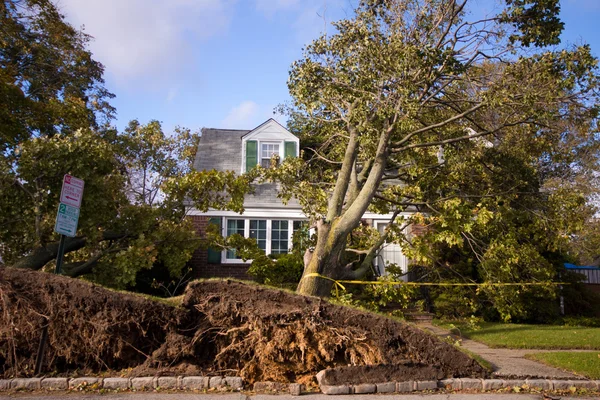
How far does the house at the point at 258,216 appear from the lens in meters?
17.1

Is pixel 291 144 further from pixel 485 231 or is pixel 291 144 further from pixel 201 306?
pixel 201 306

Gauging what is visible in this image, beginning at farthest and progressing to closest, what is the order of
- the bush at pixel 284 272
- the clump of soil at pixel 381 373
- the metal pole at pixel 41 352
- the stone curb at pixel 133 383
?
the bush at pixel 284 272
the clump of soil at pixel 381 373
the metal pole at pixel 41 352
the stone curb at pixel 133 383

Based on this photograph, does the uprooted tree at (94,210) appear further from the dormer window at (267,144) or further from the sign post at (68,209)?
the dormer window at (267,144)

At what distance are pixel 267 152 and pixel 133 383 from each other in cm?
1374

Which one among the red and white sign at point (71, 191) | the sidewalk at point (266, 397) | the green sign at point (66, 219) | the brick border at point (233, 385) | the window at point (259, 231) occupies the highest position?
the window at point (259, 231)

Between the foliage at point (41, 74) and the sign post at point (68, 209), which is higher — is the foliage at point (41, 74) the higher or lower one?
the higher one

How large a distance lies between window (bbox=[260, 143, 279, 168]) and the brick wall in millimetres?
3504

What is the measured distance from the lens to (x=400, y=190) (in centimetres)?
1246

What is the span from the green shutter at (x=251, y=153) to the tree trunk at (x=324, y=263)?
30.2ft

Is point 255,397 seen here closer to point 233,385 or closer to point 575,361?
point 233,385

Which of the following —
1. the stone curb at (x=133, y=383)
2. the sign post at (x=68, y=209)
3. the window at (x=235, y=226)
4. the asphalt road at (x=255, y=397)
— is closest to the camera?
the asphalt road at (x=255, y=397)

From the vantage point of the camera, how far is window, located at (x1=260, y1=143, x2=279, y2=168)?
1956 centimetres

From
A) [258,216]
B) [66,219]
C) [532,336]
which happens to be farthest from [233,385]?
[258,216]

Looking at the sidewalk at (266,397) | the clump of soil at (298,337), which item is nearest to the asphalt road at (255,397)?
the sidewalk at (266,397)
